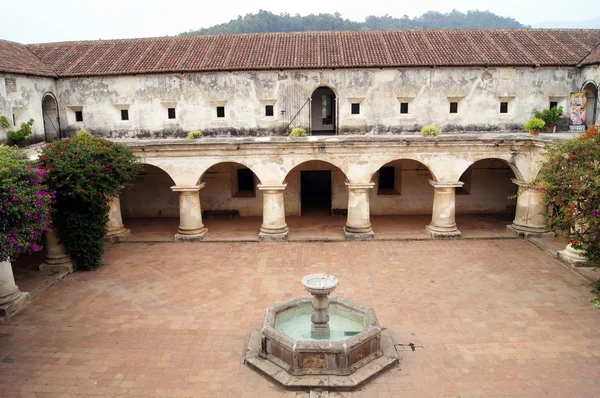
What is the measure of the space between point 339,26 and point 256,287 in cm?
4683

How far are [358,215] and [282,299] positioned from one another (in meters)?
6.30

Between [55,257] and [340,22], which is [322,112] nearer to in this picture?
[55,257]

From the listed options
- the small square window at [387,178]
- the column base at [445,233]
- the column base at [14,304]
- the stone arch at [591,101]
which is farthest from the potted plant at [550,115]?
the column base at [14,304]

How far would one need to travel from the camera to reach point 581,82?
69.6ft

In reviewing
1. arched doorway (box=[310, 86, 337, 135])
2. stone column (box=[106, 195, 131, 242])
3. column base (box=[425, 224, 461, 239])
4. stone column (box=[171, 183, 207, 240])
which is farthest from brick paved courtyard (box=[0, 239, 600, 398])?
arched doorway (box=[310, 86, 337, 135])

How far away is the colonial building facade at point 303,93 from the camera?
21078 millimetres

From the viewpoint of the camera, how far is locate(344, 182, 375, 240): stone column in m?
18.5

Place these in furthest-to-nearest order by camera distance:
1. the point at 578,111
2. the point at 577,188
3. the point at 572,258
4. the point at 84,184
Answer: the point at 578,111 < the point at 572,258 < the point at 84,184 < the point at 577,188

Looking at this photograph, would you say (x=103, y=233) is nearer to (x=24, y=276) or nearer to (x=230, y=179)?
(x=24, y=276)

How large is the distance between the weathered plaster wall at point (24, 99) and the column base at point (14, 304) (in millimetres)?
8397

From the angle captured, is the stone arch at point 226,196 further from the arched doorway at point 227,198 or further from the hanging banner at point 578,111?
the hanging banner at point 578,111

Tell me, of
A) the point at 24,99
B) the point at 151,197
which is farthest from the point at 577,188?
the point at 24,99

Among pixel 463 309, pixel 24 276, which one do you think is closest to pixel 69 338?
pixel 24 276

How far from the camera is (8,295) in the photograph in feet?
41.5
